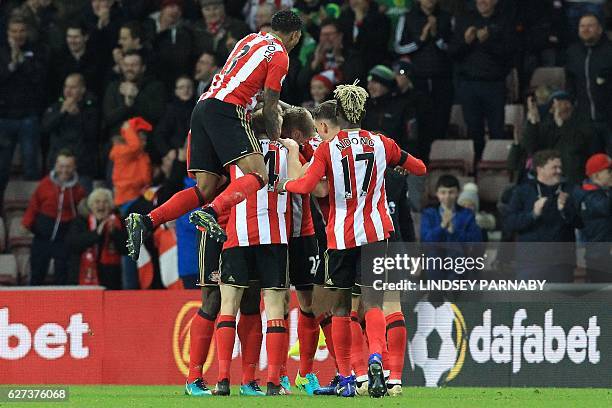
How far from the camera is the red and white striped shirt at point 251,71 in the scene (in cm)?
1061

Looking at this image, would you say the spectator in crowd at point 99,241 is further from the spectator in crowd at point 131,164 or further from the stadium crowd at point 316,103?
the spectator in crowd at point 131,164

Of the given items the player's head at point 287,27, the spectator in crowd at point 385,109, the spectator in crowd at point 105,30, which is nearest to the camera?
the player's head at point 287,27

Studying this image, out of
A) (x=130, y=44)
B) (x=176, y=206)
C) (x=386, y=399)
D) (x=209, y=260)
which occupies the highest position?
(x=130, y=44)

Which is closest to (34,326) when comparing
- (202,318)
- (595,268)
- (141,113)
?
(202,318)

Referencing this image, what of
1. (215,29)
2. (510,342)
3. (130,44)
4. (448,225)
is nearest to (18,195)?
(130,44)

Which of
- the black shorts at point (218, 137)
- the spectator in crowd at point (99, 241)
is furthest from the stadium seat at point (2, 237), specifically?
the black shorts at point (218, 137)

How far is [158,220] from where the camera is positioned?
1059 centimetres

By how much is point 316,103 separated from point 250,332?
17.0 ft

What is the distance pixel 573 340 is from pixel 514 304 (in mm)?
602

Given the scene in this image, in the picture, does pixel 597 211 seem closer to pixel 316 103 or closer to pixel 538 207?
pixel 538 207

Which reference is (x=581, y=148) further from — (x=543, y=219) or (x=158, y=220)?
(x=158, y=220)

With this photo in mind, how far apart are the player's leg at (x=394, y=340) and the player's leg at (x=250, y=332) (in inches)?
39.8

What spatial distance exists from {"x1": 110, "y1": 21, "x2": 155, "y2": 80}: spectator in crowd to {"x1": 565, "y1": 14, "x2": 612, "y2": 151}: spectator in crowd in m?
4.86

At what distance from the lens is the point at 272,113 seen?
10.6m
